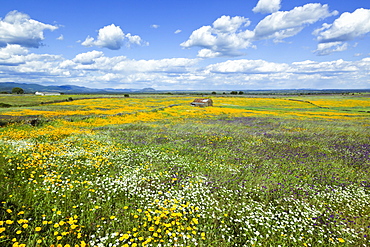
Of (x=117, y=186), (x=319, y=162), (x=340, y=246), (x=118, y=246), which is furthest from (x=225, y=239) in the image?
(x=319, y=162)

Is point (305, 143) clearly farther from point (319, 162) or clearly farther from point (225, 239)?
point (225, 239)

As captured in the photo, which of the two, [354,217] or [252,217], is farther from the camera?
[354,217]

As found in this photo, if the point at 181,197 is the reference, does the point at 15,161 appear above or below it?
above

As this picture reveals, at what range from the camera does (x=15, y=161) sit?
959 centimetres

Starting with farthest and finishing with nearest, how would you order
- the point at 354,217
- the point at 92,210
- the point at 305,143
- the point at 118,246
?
the point at 305,143, the point at 354,217, the point at 92,210, the point at 118,246

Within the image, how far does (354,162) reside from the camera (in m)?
14.0

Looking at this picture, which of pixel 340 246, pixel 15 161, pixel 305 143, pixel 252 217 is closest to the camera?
pixel 340 246

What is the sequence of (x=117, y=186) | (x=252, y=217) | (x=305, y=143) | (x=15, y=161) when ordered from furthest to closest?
(x=305, y=143)
(x=15, y=161)
(x=117, y=186)
(x=252, y=217)

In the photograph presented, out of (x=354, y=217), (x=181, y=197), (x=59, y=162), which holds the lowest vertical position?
(x=354, y=217)

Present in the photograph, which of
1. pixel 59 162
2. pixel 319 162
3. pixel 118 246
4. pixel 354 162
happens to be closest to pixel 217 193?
pixel 118 246

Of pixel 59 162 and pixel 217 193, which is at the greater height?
pixel 59 162

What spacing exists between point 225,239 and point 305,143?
18.0 meters

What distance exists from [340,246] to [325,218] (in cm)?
165

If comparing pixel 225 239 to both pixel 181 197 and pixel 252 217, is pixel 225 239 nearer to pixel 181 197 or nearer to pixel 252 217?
pixel 252 217
